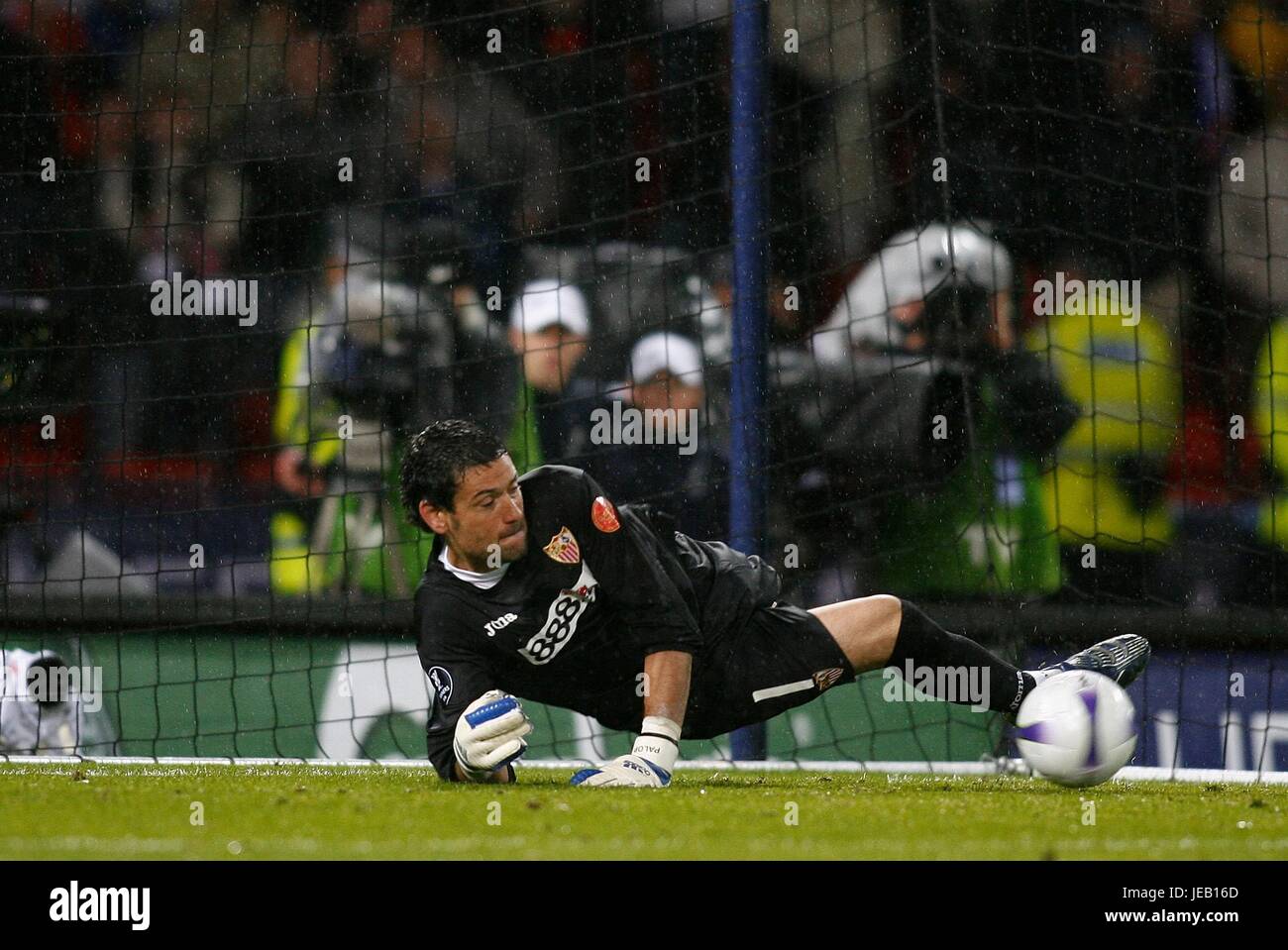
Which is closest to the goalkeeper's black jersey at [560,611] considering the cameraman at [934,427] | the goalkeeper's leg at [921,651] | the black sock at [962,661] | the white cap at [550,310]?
the goalkeeper's leg at [921,651]

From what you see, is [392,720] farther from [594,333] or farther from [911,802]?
[911,802]

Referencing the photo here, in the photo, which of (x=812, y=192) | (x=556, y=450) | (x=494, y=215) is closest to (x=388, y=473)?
(x=556, y=450)

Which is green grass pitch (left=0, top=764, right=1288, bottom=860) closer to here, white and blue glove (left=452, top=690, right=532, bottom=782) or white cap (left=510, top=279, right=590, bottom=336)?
white and blue glove (left=452, top=690, right=532, bottom=782)

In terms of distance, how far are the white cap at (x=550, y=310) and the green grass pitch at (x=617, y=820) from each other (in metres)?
2.67

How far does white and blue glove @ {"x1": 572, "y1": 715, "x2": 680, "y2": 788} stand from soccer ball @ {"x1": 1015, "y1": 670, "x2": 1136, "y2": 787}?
2.91 feet

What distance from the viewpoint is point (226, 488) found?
7.31 m

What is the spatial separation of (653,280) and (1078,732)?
3409 millimetres

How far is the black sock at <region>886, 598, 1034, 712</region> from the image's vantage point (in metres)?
4.66

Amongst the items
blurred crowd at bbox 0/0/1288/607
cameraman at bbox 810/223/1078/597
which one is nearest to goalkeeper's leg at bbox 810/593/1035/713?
blurred crowd at bbox 0/0/1288/607

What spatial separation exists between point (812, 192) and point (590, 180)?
977mm

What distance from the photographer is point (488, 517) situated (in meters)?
4.31

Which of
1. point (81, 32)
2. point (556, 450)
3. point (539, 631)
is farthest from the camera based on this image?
point (81, 32)

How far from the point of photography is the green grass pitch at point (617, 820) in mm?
3053

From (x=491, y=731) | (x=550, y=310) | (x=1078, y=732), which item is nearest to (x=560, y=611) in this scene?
(x=491, y=731)
